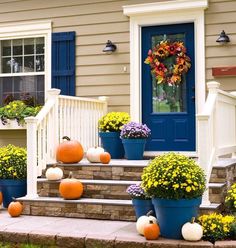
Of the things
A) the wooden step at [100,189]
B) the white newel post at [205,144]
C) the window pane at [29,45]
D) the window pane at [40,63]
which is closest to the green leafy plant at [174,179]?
the white newel post at [205,144]

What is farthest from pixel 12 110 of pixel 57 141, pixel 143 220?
pixel 143 220

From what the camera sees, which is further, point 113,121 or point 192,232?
point 113,121

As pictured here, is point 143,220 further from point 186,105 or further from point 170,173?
point 186,105

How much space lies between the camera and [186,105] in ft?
24.1

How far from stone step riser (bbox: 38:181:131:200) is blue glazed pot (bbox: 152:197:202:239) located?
1.11m

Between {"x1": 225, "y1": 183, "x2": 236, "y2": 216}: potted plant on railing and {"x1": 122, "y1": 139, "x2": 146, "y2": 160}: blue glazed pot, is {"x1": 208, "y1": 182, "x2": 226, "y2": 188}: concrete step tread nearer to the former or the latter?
{"x1": 225, "y1": 183, "x2": 236, "y2": 216}: potted plant on railing

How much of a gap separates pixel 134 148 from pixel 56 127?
114 centimetres

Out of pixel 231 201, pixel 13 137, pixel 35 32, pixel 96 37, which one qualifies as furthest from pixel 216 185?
pixel 35 32

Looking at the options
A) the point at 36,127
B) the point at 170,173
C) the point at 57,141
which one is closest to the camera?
the point at 170,173

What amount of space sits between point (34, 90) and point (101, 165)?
2.64 m

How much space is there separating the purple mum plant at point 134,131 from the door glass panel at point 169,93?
0.73 m

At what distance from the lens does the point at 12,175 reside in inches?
252

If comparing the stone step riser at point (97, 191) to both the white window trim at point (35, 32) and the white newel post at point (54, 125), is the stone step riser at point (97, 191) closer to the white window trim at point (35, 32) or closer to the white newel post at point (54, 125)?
the white newel post at point (54, 125)

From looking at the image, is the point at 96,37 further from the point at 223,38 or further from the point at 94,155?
the point at 94,155
